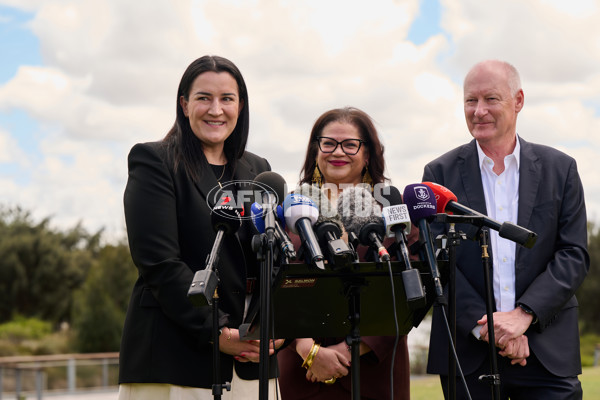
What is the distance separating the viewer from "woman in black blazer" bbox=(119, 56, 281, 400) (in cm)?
369

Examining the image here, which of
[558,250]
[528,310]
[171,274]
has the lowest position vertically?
[528,310]

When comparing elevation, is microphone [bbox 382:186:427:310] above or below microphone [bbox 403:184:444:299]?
below

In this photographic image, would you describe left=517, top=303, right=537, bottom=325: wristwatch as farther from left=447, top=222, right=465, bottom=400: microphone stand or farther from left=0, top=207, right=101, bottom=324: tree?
left=0, top=207, right=101, bottom=324: tree

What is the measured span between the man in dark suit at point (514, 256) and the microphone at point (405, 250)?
4.21 ft

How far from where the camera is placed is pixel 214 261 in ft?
9.98

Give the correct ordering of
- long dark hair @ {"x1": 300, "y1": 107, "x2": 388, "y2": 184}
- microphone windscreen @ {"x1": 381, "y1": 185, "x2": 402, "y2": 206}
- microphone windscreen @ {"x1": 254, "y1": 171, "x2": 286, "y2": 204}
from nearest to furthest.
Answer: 1. microphone windscreen @ {"x1": 254, "y1": 171, "x2": 286, "y2": 204}
2. microphone windscreen @ {"x1": 381, "y1": 185, "x2": 402, "y2": 206}
3. long dark hair @ {"x1": 300, "y1": 107, "x2": 388, "y2": 184}

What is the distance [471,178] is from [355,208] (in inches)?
53.7

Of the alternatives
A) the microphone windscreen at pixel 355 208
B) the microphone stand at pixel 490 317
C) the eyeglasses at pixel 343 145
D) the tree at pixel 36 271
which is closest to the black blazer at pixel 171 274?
the microphone windscreen at pixel 355 208

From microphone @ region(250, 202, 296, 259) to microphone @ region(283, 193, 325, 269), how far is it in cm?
5

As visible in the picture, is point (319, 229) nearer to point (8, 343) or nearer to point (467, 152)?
point (467, 152)

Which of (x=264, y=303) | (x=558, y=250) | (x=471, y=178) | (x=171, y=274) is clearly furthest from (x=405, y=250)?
(x=558, y=250)

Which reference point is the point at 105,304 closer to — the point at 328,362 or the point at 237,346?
the point at 328,362

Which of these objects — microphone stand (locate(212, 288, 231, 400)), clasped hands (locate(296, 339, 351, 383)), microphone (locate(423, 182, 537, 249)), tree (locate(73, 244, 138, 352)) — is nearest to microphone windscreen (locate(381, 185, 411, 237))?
microphone (locate(423, 182, 537, 249))

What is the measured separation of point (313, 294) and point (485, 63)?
243 centimetres
